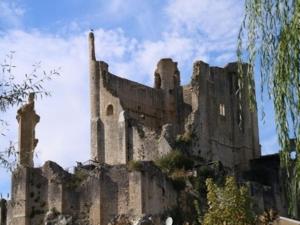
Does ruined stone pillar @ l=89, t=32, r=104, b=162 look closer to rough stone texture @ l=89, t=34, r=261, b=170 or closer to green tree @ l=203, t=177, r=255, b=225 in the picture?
rough stone texture @ l=89, t=34, r=261, b=170

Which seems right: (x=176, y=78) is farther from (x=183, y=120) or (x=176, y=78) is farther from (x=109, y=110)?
(x=109, y=110)

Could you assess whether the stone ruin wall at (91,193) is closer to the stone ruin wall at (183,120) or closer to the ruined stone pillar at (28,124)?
the ruined stone pillar at (28,124)

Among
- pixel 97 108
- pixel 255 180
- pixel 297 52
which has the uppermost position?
pixel 97 108

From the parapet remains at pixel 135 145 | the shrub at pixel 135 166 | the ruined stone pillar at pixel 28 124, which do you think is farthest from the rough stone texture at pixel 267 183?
the ruined stone pillar at pixel 28 124

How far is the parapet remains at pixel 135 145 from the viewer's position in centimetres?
4369

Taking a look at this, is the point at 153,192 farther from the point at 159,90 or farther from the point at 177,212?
the point at 159,90

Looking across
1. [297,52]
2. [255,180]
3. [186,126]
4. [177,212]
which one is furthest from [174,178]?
[297,52]

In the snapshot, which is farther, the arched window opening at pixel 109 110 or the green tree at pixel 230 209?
the arched window opening at pixel 109 110

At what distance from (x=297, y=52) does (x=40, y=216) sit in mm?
34391

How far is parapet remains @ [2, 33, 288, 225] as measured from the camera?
43.7 meters

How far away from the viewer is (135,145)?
49.3 metres

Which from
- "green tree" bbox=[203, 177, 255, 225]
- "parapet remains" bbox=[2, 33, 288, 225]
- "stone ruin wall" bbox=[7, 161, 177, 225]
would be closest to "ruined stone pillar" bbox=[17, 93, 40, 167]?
"parapet remains" bbox=[2, 33, 288, 225]

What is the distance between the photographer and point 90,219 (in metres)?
43.4

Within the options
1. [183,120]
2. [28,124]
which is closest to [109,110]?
[183,120]
